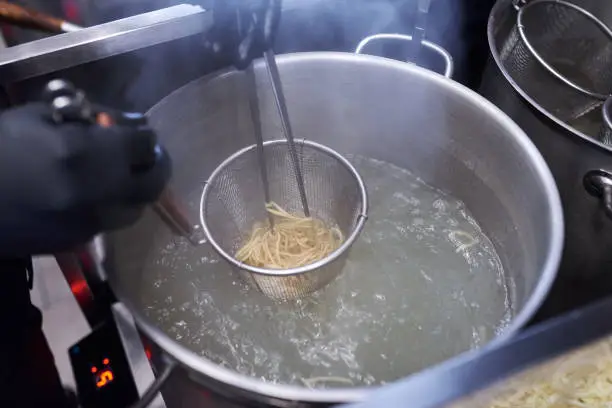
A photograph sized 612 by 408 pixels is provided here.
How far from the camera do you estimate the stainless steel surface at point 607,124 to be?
3.96 ft

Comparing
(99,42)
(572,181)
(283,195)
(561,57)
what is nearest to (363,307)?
(283,195)

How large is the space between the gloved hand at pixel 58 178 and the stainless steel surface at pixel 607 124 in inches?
39.1

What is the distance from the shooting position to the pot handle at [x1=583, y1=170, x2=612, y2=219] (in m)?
0.96

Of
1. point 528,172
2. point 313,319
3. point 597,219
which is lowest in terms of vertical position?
point 313,319

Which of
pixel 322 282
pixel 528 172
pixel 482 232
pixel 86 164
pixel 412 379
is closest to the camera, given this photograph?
pixel 412 379

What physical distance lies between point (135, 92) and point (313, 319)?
62 centimetres

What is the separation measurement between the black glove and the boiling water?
18.7 inches

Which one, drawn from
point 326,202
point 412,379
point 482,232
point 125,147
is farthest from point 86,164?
point 482,232

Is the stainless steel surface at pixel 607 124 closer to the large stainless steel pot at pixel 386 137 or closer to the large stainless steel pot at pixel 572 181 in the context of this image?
the large stainless steel pot at pixel 572 181

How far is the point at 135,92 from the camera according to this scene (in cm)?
121

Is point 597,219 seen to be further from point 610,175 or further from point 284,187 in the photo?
point 284,187

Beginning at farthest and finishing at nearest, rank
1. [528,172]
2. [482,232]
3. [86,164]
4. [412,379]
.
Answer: [482,232]
[528,172]
[86,164]
[412,379]

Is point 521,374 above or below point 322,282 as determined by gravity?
above

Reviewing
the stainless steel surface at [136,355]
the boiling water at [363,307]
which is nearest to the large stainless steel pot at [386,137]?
the boiling water at [363,307]
